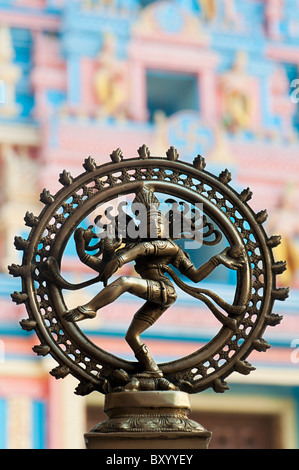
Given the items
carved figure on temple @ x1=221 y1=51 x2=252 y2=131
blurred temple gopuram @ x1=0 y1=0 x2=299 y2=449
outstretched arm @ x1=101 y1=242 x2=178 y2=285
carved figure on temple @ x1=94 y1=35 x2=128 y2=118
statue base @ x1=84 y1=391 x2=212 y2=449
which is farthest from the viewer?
carved figure on temple @ x1=221 y1=51 x2=252 y2=131

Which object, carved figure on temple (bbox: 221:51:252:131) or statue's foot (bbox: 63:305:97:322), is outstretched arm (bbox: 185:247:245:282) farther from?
carved figure on temple (bbox: 221:51:252:131)

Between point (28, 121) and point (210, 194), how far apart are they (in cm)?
424

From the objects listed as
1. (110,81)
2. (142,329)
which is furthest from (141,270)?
(110,81)

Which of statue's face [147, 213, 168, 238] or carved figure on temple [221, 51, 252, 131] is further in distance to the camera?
carved figure on temple [221, 51, 252, 131]

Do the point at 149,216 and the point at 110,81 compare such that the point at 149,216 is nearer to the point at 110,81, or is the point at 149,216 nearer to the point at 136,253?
the point at 136,253

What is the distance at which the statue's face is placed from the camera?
1688 millimetres

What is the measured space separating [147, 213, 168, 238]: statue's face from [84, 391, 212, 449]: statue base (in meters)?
0.31

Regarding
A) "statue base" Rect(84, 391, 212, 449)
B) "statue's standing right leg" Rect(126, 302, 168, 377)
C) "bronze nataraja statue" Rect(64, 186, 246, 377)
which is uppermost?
"bronze nataraja statue" Rect(64, 186, 246, 377)

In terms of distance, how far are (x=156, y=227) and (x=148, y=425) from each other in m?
0.38

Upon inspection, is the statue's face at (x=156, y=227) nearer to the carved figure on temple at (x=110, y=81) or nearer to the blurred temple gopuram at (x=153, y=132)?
the blurred temple gopuram at (x=153, y=132)

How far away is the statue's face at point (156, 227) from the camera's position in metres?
1.69

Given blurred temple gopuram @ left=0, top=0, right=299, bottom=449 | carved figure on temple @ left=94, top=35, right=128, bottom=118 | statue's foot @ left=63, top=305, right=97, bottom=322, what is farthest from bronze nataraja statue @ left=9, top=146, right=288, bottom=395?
carved figure on temple @ left=94, top=35, right=128, bottom=118

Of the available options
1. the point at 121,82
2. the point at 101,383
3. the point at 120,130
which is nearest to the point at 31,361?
the point at 120,130
